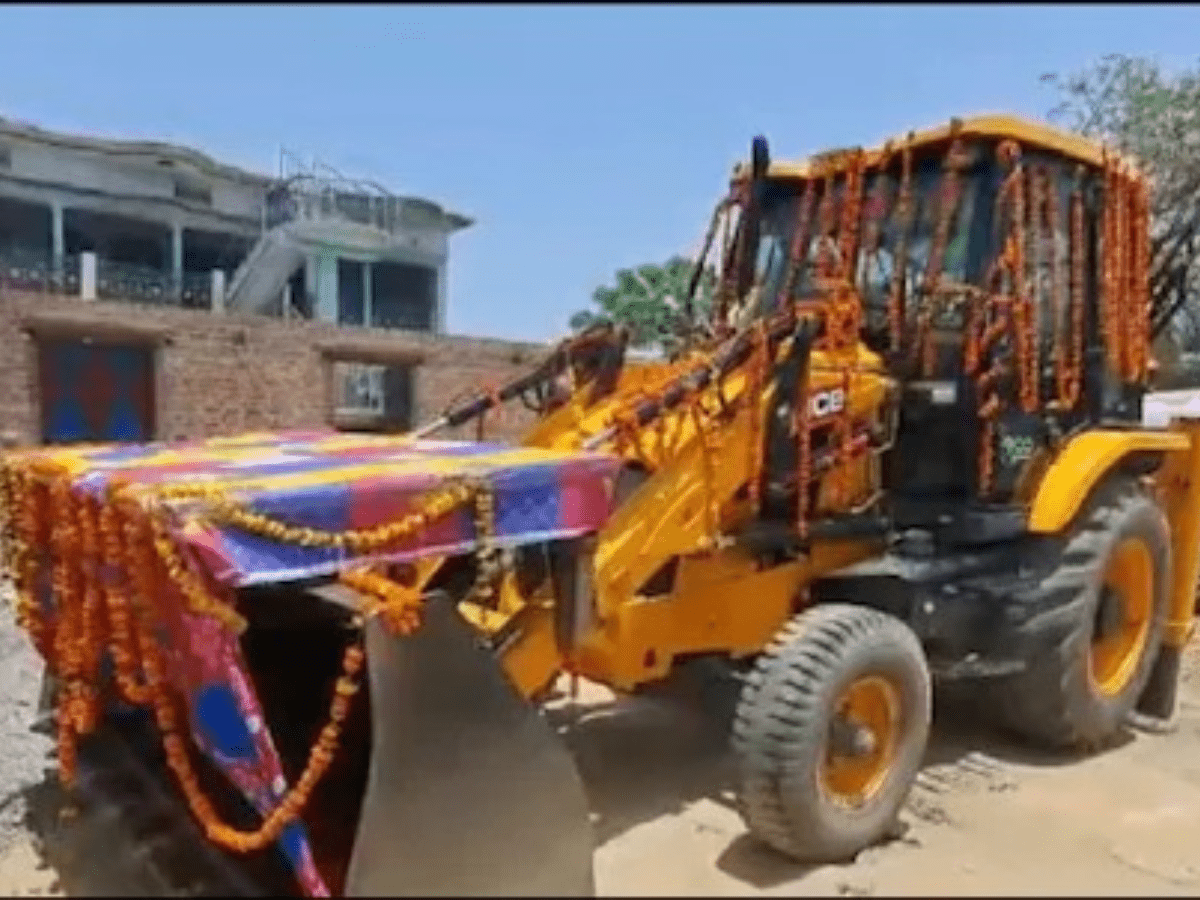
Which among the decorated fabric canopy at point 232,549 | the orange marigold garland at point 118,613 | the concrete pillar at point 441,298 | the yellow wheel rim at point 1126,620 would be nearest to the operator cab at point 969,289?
the yellow wheel rim at point 1126,620

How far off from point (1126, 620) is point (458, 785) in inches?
147

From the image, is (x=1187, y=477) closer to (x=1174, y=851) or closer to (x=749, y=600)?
(x=1174, y=851)

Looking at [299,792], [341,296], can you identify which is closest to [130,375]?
[341,296]

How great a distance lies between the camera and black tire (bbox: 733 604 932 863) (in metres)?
3.90

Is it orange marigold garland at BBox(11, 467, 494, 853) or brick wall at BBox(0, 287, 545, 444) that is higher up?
brick wall at BBox(0, 287, 545, 444)

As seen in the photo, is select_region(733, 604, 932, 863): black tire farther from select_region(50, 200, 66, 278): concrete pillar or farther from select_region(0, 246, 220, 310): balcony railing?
select_region(50, 200, 66, 278): concrete pillar

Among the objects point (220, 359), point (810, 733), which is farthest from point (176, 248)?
point (810, 733)

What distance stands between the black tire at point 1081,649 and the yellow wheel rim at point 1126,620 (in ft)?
0.11

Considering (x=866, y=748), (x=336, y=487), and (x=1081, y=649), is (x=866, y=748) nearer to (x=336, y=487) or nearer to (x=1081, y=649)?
(x=1081, y=649)

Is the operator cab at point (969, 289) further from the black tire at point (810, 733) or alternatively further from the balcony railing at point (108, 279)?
the balcony railing at point (108, 279)

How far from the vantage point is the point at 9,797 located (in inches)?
179

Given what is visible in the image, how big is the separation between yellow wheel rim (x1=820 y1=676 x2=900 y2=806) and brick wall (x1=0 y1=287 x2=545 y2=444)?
863 cm

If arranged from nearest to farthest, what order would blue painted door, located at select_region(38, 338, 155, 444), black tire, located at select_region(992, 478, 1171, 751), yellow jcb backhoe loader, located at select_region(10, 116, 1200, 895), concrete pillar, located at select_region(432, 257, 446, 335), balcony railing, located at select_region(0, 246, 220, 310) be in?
1. yellow jcb backhoe loader, located at select_region(10, 116, 1200, 895)
2. black tire, located at select_region(992, 478, 1171, 751)
3. blue painted door, located at select_region(38, 338, 155, 444)
4. balcony railing, located at select_region(0, 246, 220, 310)
5. concrete pillar, located at select_region(432, 257, 446, 335)

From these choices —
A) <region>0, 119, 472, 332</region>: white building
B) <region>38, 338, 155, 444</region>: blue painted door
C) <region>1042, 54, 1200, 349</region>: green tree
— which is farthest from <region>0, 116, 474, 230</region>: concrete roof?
<region>1042, 54, 1200, 349</region>: green tree
